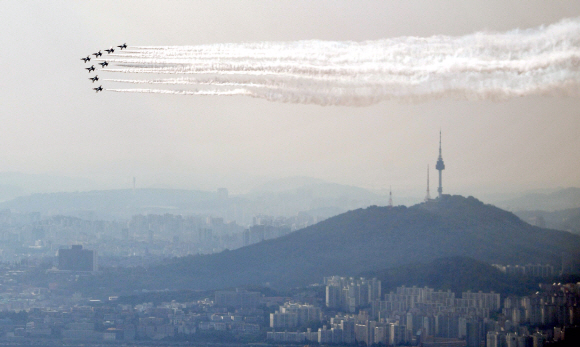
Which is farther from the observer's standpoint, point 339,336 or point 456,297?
point 456,297

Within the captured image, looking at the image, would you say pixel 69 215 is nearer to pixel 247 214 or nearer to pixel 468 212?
pixel 247 214

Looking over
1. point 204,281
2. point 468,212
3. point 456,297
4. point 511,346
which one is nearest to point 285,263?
point 204,281

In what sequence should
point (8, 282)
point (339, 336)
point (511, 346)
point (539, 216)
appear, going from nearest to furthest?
point (511, 346)
point (339, 336)
point (539, 216)
point (8, 282)

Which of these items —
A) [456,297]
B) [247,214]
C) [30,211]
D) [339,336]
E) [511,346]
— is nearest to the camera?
[511,346]

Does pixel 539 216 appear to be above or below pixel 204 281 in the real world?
above

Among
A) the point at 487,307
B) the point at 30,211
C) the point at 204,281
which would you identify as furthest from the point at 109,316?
the point at 30,211

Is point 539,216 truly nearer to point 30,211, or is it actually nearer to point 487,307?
point 487,307
